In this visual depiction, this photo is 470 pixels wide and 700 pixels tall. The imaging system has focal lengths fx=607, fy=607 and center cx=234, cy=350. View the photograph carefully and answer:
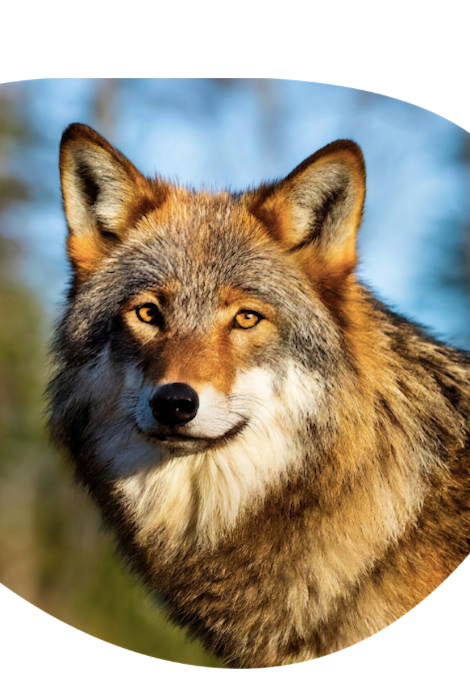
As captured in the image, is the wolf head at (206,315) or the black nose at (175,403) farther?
the wolf head at (206,315)

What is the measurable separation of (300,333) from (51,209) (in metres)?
1.18

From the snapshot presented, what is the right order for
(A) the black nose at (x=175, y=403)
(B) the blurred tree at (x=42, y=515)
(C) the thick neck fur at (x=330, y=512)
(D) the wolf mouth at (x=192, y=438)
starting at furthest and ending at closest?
1. (B) the blurred tree at (x=42, y=515)
2. (C) the thick neck fur at (x=330, y=512)
3. (D) the wolf mouth at (x=192, y=438)
4. (A) the black nose at (x=175, y=403)

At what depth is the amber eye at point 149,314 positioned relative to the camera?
233 centimetres

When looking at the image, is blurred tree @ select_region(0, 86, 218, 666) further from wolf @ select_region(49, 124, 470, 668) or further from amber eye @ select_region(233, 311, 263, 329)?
amber eye @ select_region(233, 311, 263, 329)

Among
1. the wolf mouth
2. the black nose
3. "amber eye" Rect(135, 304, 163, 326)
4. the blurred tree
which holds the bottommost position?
the blurred tree

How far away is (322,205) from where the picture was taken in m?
2.41

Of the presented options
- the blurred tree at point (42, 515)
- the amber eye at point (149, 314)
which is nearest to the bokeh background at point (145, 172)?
the blurred tree at point (42, 515)

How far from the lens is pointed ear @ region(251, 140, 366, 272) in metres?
2.34

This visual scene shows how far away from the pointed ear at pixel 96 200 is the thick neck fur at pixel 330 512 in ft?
3.06

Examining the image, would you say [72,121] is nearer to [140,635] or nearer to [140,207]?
[140,207]

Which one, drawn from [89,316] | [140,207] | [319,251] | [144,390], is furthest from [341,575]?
[140,207]

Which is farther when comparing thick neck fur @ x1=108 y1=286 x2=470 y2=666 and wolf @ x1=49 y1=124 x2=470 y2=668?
thick neck fur @ x1=108 y1=286 x2=470 y2=666

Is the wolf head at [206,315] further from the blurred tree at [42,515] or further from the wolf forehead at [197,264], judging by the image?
the blurred tree at [42,515]

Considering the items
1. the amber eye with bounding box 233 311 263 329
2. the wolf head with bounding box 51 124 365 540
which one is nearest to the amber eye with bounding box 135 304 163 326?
the wolf head with bounding box 51 124 365 540
